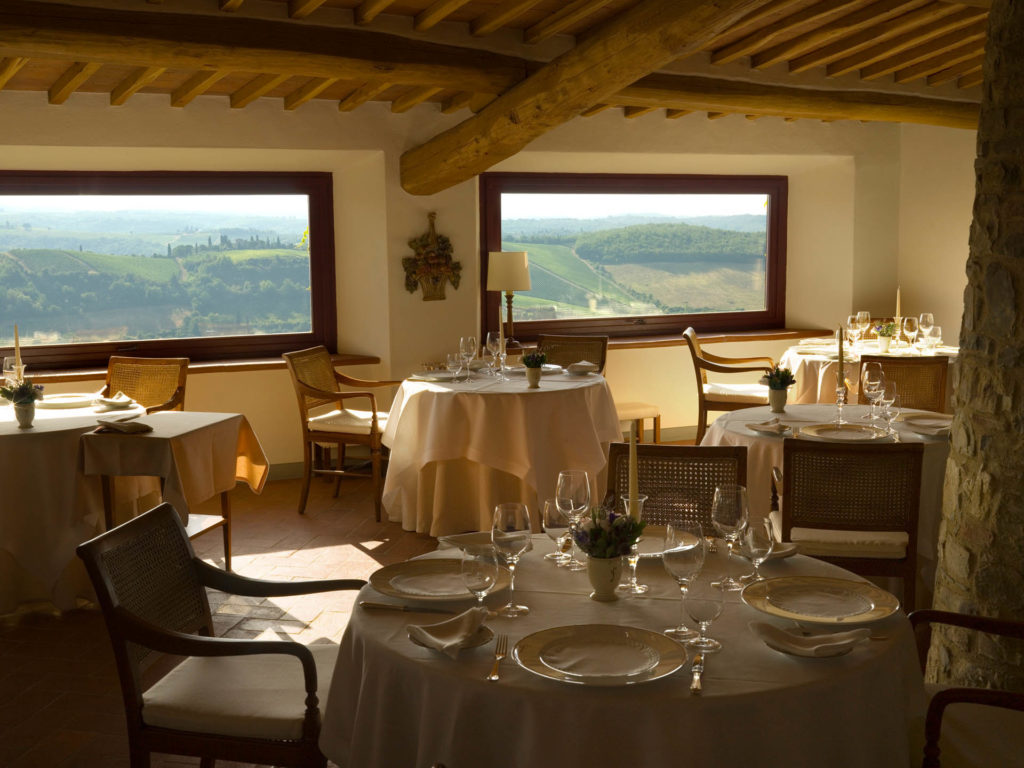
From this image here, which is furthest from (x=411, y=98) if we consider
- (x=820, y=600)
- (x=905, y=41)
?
(x=820, y=600)

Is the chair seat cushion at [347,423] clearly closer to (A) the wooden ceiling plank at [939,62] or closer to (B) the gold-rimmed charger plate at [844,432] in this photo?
(B) the gold-rimmed charger plate at [844,432]

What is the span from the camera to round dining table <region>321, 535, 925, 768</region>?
71.9 inches

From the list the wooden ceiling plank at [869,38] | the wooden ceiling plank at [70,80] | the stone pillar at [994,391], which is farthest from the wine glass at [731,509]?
the wooden ceiling plank at [869,38]

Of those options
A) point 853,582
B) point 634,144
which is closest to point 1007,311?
point 853,582

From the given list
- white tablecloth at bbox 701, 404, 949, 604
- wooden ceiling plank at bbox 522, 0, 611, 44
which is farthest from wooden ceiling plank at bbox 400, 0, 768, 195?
white tablecloth at bbox 701, 404, 949, 604

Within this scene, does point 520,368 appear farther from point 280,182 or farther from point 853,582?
point 853,582

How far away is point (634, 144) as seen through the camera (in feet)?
26.2

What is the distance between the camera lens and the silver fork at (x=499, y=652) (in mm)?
1936

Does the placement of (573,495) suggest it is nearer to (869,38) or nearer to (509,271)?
(509,271)

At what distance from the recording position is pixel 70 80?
5.84 metres

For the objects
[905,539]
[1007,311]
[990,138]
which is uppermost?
[990,138]

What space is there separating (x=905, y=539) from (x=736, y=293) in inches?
234

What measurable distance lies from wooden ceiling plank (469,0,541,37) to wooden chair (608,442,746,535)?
3067 mm

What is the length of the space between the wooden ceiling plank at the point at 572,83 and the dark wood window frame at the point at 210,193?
1028 mm
